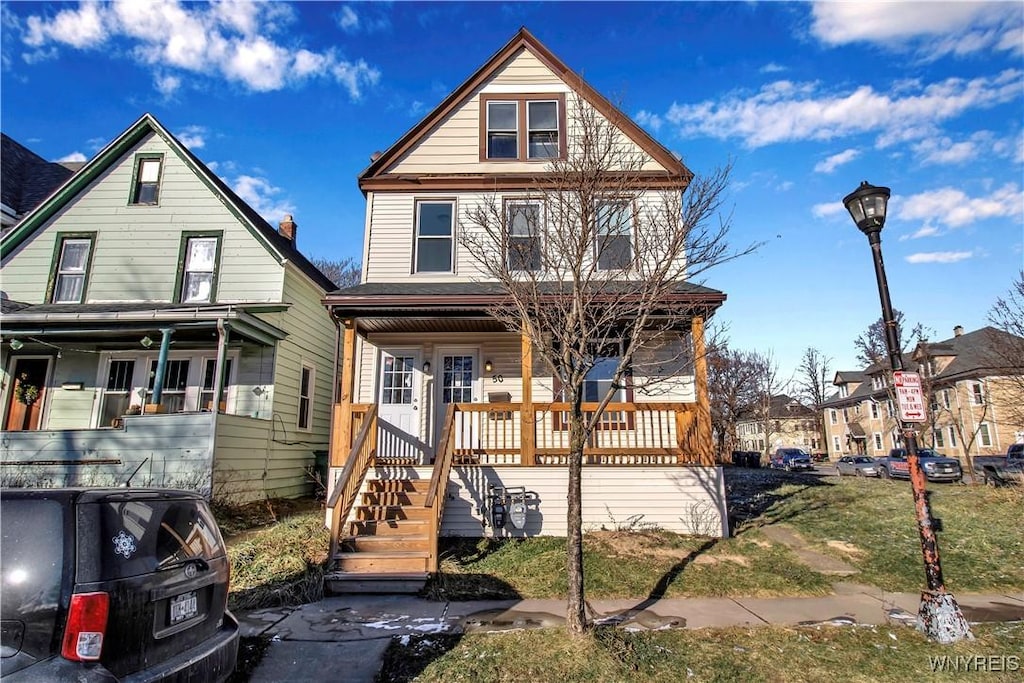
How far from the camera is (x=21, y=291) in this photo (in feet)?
42.9

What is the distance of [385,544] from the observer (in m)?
7.24

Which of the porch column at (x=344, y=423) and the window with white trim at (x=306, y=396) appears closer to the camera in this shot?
the porch column at (x=344, y=423)

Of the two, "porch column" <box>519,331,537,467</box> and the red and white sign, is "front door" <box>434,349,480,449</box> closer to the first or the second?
"porch column" <box>519,331,537,467</box>

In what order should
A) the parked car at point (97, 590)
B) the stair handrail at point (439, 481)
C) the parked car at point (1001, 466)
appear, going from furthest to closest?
the parked car at point (1001, 466), the stair handrail at point (439, 481), the parked car at point (97, 590)

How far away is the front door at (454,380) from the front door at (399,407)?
1.46 ft

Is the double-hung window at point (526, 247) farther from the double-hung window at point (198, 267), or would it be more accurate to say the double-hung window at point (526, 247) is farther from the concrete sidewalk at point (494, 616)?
the double-hung window at point (198, 267)

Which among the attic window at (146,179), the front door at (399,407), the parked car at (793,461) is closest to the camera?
the front door at (399,407)

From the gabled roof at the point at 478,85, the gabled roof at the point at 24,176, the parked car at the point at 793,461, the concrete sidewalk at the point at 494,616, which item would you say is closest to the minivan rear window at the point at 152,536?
the concrete sidewalk at the point at 494,616

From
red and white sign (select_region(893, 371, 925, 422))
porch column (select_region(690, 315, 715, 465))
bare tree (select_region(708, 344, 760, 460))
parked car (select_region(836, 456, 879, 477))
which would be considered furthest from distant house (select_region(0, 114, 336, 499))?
parked car (select_region(836, 456, 879, 477))

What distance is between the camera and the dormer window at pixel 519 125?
12.1 meters

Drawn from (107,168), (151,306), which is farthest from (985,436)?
(107,168)

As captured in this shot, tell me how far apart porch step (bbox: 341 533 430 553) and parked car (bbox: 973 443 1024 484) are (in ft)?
51.2

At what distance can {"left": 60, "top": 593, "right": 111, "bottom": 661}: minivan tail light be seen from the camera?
249cm

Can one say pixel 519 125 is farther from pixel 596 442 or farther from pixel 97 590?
pixel 97 590
